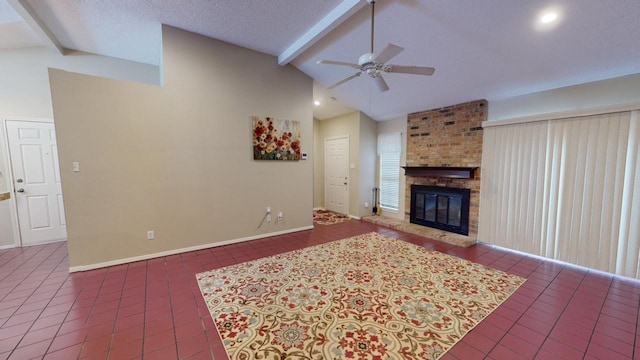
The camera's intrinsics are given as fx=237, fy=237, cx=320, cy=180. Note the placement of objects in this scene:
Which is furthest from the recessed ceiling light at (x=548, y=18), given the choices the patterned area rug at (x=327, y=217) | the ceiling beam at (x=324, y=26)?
the patterned area rug at (x=327, y=217)

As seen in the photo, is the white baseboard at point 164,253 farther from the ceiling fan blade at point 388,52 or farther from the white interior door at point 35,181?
the ceiling fan blade at point 388,52

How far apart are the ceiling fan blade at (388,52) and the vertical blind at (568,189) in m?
2.87

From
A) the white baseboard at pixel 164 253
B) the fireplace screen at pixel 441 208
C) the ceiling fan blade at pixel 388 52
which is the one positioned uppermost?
the ceiling fan blade at pixel 388 52

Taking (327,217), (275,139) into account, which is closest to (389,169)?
(327,217)

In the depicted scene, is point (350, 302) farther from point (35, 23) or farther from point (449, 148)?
point (35, 23)

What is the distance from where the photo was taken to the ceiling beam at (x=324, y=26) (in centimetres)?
277

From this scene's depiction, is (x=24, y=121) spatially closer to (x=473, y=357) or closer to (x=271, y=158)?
(x=271, y=158)

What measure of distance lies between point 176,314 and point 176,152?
2.33m

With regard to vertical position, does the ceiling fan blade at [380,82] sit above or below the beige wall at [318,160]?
above

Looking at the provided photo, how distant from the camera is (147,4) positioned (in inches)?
116

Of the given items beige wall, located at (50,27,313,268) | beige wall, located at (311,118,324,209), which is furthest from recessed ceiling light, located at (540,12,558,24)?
beige wall, located at (311,118,324,209)

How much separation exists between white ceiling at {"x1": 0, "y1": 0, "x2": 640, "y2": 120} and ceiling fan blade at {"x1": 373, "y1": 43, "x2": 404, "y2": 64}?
97cm

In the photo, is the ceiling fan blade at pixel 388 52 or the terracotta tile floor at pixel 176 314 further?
the ceiling fan blade at pixel 388 52

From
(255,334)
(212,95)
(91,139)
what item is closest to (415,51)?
(212,95)
